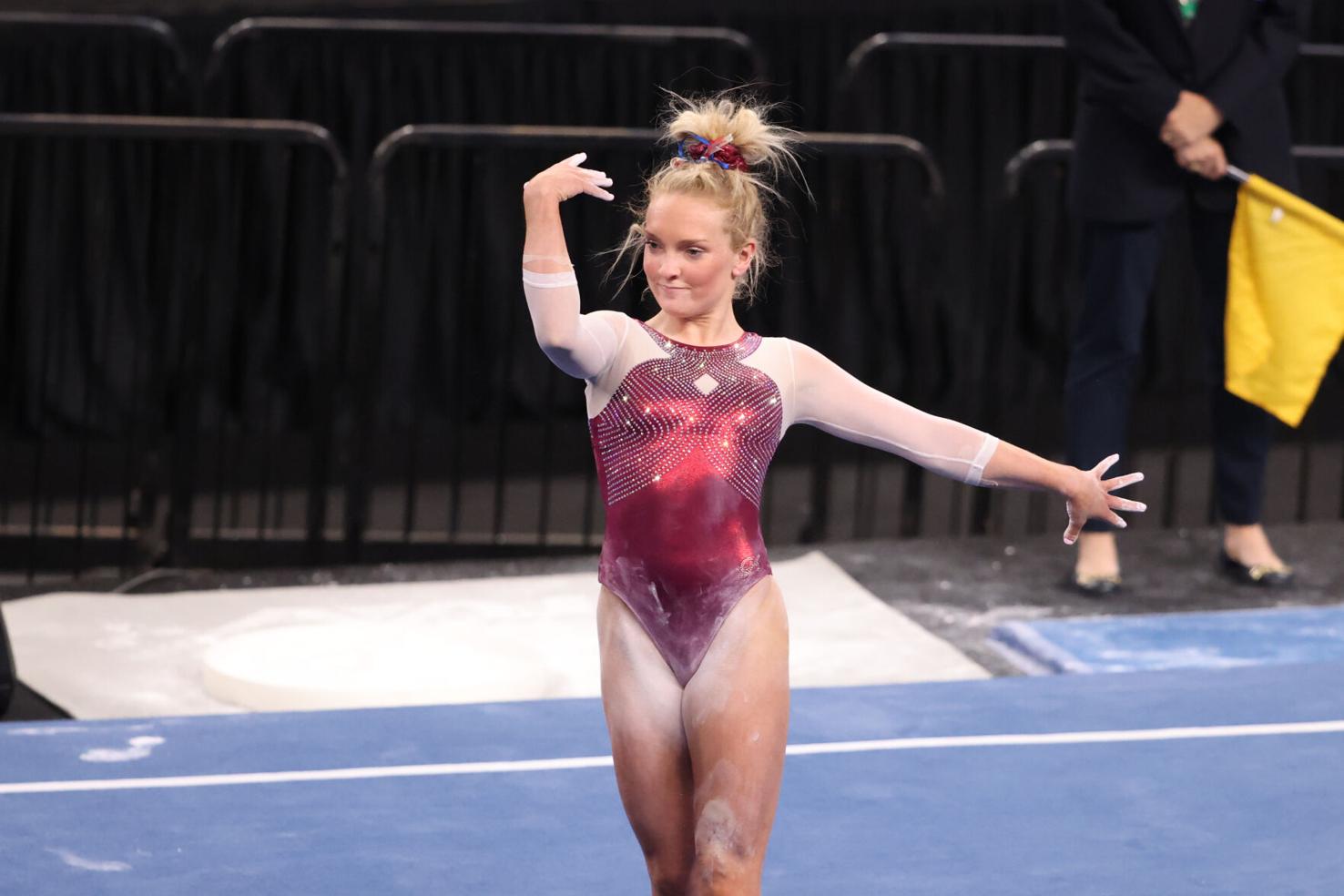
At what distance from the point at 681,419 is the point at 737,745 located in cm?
49

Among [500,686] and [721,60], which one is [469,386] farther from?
[500,686]

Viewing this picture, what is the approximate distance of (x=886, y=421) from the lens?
9.75ft

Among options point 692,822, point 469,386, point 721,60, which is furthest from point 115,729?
point 721,60

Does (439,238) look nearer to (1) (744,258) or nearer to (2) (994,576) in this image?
(2) (994,576)

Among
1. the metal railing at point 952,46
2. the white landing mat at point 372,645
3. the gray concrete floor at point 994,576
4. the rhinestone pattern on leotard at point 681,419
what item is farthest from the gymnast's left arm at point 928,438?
the metal railing at point 952,46

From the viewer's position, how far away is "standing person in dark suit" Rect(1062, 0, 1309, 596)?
210 inches

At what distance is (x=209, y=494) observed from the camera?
7277 mm

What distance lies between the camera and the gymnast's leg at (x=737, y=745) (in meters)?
2.76

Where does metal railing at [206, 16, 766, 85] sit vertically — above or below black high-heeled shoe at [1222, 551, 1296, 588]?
above

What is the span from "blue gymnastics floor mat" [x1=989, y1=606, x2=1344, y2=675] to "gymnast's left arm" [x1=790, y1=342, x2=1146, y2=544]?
1992 millimetres

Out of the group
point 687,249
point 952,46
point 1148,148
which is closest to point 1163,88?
point 1148,148

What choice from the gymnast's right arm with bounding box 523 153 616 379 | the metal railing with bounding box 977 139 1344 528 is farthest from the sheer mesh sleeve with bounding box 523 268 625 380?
the metal railing with bounding box 977 139 1344 528

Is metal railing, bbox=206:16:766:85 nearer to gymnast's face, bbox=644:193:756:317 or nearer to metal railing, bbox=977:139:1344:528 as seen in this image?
metal railing, bbox=977:139:1344:528

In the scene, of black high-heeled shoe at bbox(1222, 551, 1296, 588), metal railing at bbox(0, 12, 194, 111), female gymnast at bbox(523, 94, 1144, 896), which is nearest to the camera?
female gymnast at bbox(523, 94, 1144, 896)
